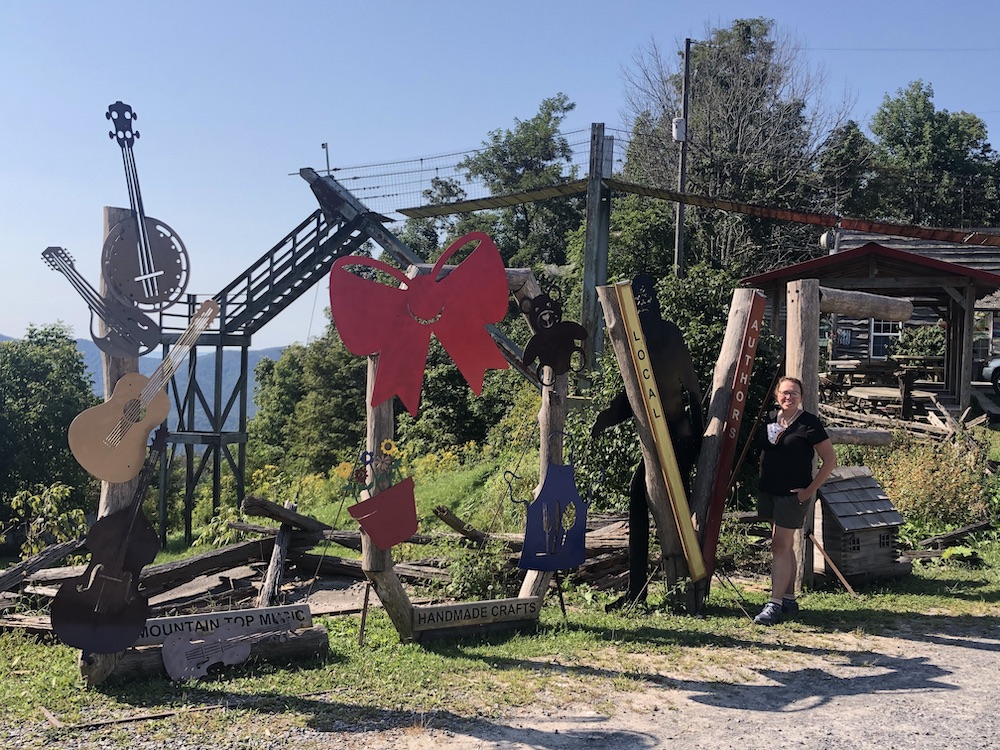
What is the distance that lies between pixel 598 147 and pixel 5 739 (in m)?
13.7

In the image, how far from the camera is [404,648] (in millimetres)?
6105

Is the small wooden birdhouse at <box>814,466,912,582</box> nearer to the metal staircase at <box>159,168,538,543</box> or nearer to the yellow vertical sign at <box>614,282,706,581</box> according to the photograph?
the yellow vertical sign at <box>614,282,706,581</box>

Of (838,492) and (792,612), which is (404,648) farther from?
(838,492)

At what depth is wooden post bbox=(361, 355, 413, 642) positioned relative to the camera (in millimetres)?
5918

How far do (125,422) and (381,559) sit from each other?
75.5 inches

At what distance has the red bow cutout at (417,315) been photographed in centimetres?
580

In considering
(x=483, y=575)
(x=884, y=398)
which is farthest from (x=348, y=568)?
(x=884, y=398)

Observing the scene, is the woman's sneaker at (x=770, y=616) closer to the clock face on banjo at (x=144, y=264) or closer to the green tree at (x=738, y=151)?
the clock face on banjo at (x=144, y=264)

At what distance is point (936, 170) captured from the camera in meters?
39.4

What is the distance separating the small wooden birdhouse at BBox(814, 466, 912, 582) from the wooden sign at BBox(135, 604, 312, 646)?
4724 mm

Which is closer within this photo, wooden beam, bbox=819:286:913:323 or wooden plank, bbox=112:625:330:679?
wooden plank, bbox=112:625:330:679

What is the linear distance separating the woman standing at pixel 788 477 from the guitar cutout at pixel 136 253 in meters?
4.61

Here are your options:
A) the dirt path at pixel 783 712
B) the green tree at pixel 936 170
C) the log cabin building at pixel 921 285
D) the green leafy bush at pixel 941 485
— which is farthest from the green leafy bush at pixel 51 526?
the green tree at pixel 936 170

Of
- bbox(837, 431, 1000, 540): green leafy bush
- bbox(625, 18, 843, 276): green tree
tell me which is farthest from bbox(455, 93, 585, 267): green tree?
bbox(837, 431, 1000, 540): green leafy bush
